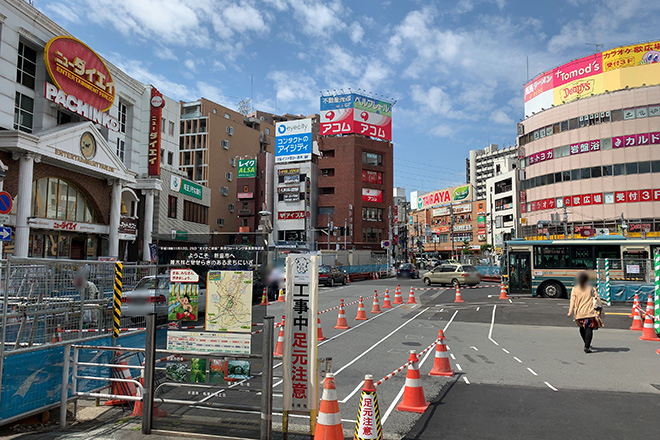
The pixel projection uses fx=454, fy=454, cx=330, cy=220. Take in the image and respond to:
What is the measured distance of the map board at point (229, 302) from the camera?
18.7 ft

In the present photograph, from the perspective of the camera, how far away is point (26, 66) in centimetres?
2284

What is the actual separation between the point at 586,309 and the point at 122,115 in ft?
103

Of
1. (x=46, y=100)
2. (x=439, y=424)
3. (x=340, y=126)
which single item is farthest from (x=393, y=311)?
(x=340, y=126)

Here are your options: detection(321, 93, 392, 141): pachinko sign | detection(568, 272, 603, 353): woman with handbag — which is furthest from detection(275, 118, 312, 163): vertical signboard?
detection(568, 272, 603, 353): woman with handbag

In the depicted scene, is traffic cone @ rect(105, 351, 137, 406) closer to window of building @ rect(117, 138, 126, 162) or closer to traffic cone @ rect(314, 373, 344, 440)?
traffic cone @ rect(314, 373, 344, 440)

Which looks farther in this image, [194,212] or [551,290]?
[194,212]

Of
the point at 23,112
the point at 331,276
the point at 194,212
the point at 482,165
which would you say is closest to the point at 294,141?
the point at 194,212

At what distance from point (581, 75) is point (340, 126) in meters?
33.3

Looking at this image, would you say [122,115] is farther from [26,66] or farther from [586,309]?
[586,309]

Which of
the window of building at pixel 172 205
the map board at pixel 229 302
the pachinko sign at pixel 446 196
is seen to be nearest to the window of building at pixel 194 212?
the window of building at pixel 172 205

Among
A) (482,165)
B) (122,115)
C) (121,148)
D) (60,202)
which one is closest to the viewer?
(60,202)

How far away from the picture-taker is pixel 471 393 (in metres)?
7.51

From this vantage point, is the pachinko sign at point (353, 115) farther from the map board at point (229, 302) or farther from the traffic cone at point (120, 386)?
the map board at point (229, 302)

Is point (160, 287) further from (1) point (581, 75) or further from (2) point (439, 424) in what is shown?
(1) point (581, 75)
